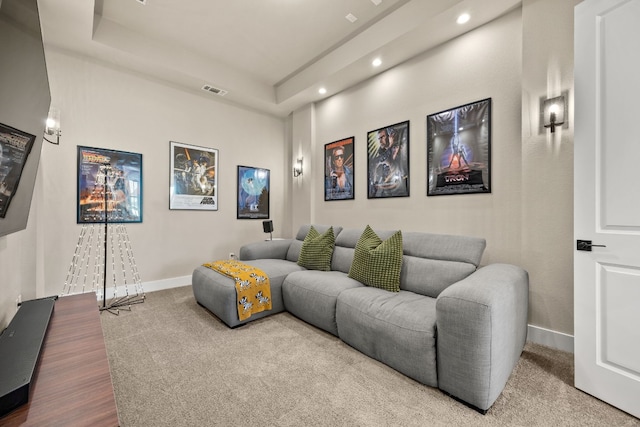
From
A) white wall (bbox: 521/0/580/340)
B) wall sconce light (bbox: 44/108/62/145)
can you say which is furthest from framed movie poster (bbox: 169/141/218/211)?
white wall (bbox: 521/0/580/340)

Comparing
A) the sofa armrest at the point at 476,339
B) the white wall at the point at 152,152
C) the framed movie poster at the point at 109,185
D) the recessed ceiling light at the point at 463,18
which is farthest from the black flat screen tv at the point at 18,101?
the recessed ceiling light at the point at 463,18

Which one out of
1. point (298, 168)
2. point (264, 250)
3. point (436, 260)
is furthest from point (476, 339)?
point (298, 168)

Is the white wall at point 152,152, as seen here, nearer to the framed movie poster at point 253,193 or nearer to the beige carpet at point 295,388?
the framed movie poster at point 253,193

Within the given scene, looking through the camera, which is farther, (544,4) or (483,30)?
(483,30)

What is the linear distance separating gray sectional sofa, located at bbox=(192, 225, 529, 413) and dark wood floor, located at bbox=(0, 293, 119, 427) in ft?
4.04

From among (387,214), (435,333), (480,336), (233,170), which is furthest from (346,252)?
(233,170)

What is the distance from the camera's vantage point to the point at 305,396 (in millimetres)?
1608

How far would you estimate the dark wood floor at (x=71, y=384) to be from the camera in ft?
2.64

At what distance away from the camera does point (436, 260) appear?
241 cm

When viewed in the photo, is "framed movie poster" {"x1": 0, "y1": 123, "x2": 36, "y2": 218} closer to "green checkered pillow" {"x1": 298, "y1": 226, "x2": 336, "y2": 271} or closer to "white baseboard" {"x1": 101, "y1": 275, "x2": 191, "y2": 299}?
"green checkered pillow" {"x1": 298, "y1": 226, "x2": 336, "y2": 271}

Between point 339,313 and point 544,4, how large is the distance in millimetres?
3094

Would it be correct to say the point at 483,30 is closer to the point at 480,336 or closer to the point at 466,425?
the point at 480,336

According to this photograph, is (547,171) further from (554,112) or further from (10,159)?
(10,159)

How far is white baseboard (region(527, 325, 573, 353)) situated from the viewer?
2.14 meters
